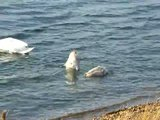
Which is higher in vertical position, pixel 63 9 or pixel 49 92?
pixel 63 9

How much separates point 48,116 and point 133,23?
36.2 ft

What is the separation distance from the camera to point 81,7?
26.1 meters

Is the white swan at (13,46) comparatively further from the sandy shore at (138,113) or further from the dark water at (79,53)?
the sandy shore at (138,113)

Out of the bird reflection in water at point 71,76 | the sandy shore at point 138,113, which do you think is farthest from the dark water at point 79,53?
the sandy shore at point 138,113

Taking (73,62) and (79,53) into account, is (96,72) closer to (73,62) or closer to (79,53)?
(73,62)

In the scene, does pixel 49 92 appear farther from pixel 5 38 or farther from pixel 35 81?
pixel 5 38

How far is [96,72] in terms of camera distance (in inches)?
673

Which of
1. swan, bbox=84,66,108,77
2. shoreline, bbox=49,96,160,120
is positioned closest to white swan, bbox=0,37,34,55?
swan, bbox=84,66,108,77

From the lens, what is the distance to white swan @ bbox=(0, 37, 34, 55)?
62.7 feet

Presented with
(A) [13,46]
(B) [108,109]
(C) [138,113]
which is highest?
(A) [13,46]

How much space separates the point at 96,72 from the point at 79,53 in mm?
2662

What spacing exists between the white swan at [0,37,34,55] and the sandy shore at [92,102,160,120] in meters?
6.31

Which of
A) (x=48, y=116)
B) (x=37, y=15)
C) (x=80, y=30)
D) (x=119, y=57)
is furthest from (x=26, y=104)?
(x=37, y=15)

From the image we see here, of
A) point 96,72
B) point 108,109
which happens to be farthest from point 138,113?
point 96,72
